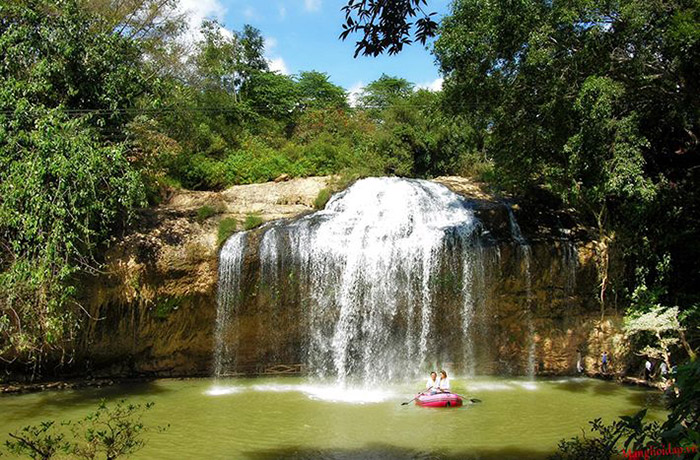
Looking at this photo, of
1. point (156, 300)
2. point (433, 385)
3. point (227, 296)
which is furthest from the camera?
point (227, 296)

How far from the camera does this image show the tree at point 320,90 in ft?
104

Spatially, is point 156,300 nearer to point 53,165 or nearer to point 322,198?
point 53,165

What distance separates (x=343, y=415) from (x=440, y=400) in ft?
6.89

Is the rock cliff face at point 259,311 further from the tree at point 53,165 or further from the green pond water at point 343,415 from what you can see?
the tree at point 53,165

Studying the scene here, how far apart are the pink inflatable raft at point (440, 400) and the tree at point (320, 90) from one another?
72.1 feet

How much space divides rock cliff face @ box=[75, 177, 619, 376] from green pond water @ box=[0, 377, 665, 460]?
0.76m

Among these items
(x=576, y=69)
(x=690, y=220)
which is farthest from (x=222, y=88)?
(x=690, y=220)

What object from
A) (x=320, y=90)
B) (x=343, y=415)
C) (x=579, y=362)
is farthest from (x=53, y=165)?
(x=320, y=90)

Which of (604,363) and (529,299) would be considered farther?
(529,299)

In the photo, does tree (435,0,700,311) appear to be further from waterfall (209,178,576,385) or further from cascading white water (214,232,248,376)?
cascading white water (214,232,248,376)

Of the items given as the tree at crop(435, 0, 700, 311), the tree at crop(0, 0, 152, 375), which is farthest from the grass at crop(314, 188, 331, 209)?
the tree at crop(0, 0, 152, 375)

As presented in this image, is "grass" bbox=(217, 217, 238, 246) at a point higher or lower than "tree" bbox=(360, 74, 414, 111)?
lower

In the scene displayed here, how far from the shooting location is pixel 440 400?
11859 millimetres

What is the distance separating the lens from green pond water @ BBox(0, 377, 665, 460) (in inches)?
365
